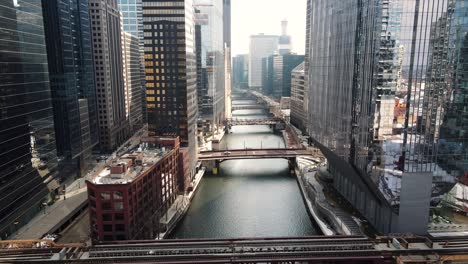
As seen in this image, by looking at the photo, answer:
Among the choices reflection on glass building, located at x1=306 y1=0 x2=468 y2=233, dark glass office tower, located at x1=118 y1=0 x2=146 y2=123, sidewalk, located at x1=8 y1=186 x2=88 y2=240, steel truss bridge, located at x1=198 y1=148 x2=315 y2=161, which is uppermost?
dark glass office tower, located at x1=118 y1=0 x2=146 y2=123

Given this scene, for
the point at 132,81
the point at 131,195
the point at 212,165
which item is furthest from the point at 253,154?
the point at 132,81

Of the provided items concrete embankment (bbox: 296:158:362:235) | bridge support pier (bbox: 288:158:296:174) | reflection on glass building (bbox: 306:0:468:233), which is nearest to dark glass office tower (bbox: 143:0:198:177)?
concrete embankment (bbox: 296:158:362:235)

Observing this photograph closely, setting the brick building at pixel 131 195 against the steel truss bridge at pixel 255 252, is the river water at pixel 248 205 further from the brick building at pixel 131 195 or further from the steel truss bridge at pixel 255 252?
the steel truss bridge at pixel 255 252

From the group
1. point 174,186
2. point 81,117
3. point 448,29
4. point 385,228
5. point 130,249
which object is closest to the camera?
point 130,249

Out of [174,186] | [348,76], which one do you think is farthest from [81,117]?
[348,76]

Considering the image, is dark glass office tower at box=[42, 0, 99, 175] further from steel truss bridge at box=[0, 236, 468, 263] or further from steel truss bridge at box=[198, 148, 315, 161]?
steel truss bridge at box=[0, 236, 468, 263]

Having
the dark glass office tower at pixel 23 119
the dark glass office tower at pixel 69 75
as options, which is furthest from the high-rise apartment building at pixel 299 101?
the dark glass office tower at pixel 23 119

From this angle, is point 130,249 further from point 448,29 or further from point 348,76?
point 448,29
